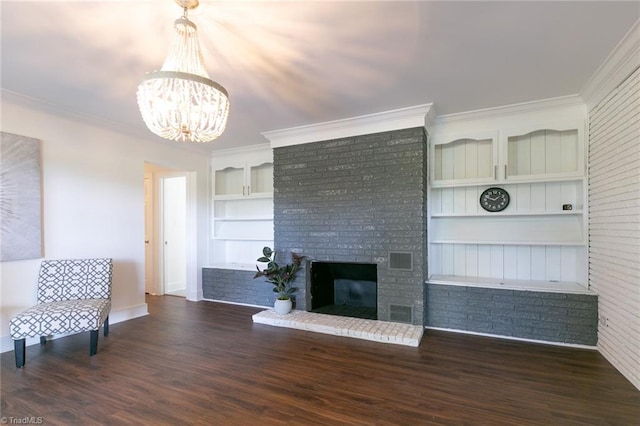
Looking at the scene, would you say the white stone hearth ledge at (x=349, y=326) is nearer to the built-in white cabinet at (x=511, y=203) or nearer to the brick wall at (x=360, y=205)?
the brick wall at (x=360, y=205)

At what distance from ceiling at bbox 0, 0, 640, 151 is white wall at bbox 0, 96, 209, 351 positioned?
36cm

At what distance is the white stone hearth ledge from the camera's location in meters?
3.26

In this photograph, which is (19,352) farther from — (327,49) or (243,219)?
(327,49)

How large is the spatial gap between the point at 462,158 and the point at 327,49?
2.42m

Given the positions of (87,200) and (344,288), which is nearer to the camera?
(87,200)

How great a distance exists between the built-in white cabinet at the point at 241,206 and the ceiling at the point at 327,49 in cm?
186

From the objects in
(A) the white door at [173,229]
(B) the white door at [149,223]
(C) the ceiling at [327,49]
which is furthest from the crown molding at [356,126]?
(B) the white door at [149,223]

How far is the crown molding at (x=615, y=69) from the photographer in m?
2.17

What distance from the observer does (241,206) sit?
5422 mm

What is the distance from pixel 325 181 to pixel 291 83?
1517 mm

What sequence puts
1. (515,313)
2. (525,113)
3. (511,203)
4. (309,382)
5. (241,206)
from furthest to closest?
(241,206), (511,203), (525,113), (515,313), (309,382)

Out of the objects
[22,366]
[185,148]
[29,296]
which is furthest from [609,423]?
[185,148]

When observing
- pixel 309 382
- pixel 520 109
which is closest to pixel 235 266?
pixel 309 382

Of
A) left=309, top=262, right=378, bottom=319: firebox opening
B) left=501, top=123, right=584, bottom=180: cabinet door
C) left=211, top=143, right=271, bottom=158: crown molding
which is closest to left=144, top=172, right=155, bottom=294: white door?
left=211, top=143, right=271, bottom=158: crown molding
